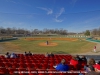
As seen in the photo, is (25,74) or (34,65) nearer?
(25,74)

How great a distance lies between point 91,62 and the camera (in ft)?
17.0

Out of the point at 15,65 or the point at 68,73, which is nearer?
the point at 68,73

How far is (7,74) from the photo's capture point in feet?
18.8

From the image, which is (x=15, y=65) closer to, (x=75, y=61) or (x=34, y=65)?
(x=34, y=65)

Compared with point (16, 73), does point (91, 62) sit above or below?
above

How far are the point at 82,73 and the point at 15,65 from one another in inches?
151

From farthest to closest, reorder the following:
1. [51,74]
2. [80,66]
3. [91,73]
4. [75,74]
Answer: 1. [80,66]
2. [75,74]
3. [51,74]
4. [91,73]

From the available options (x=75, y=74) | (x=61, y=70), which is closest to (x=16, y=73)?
(x=61, y=70)

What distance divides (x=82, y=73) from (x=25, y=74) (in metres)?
2.53

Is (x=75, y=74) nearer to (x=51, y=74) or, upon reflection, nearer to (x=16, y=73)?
(x=51, y=74)

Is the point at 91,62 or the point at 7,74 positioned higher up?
the point at 91,62

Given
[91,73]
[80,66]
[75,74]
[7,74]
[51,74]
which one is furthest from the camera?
[80,66]

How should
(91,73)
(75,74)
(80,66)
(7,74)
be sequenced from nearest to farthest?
(91,73) < (75,74) < (7,74) < (80,66)

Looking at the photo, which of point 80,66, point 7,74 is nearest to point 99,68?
point 80,66
